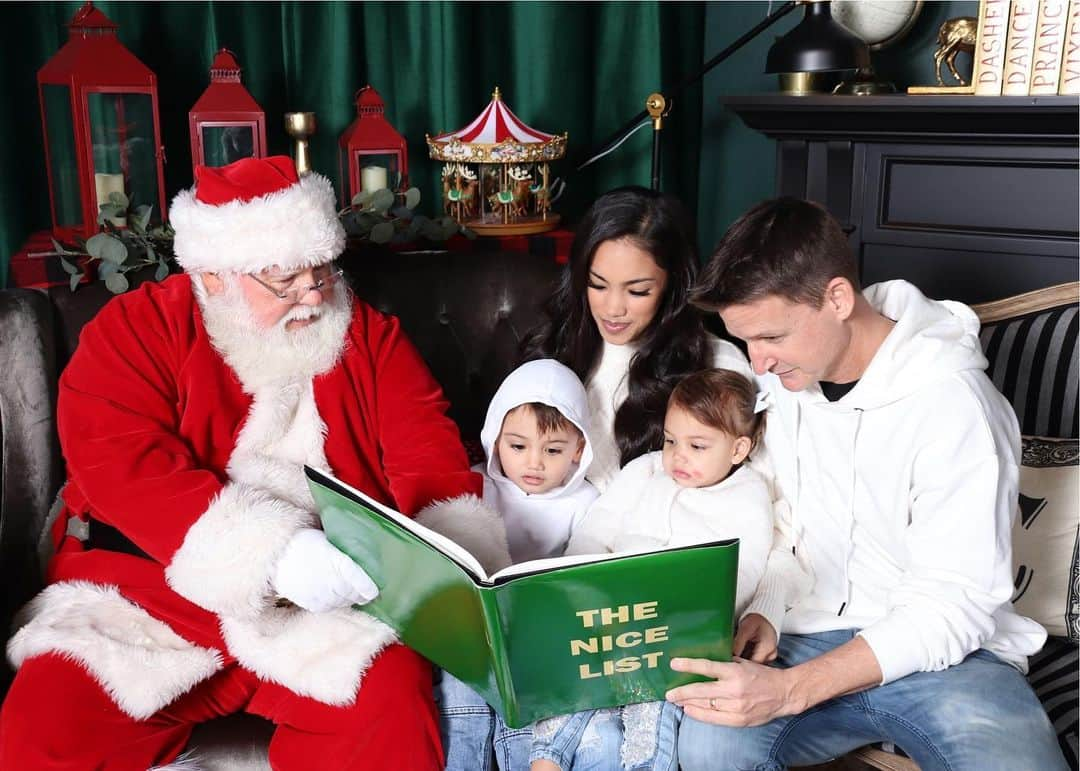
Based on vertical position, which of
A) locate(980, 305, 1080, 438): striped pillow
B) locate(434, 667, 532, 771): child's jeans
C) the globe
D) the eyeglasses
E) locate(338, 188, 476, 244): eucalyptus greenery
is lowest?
locate(434, 667, 532, 771): child's jeans

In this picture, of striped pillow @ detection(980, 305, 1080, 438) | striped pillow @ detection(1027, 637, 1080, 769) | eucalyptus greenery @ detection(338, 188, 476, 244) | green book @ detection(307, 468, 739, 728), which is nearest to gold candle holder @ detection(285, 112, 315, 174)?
eucalyptus greenery @ detection(338, 188, 476, 244)

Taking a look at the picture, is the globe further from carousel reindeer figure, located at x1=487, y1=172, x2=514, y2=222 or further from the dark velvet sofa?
the dark velvet sofa

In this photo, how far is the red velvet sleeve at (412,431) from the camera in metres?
1.90

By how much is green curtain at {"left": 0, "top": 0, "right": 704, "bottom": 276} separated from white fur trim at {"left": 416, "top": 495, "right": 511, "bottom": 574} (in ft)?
4.05

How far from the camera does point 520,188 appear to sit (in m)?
2.70

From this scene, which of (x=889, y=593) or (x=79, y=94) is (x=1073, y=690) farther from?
(x=79, y=94)

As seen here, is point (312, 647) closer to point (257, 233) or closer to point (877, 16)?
point (257, 233)

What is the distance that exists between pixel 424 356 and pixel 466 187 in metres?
0.61

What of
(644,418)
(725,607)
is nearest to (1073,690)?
(725,607)

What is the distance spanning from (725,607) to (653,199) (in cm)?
93

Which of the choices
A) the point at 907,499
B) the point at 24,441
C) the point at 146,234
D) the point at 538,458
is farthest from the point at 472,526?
the point at 146,234

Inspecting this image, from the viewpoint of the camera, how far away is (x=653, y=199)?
6.77ft

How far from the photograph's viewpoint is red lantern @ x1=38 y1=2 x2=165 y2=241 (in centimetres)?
220

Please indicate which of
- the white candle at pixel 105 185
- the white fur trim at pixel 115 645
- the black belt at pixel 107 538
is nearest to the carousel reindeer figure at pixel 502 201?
the white candle at pixel 105 185
